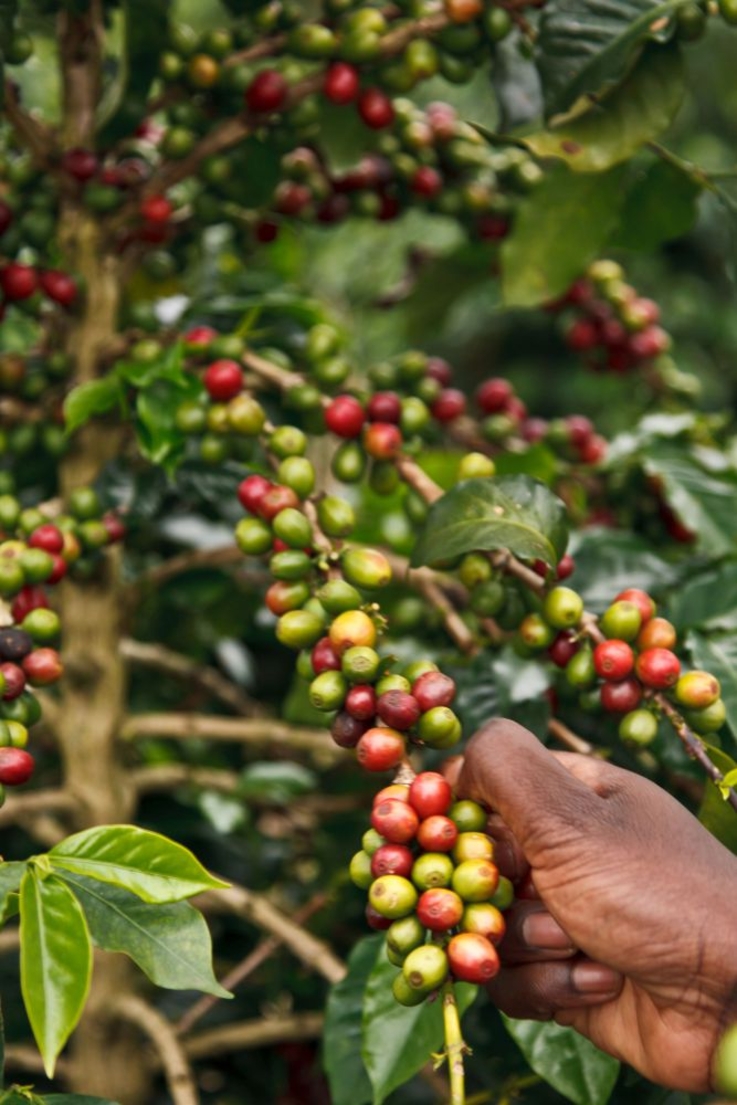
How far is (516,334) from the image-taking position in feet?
20.4

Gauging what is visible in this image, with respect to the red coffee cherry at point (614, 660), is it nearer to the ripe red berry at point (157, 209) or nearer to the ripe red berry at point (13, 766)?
the ripe red berry at point (13, 766)

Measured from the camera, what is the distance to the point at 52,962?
689mm

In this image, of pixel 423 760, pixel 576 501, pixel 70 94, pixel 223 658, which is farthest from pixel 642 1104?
pixel 70 94

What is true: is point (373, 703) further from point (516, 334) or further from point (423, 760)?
point (516, 334)

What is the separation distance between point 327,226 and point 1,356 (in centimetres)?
41

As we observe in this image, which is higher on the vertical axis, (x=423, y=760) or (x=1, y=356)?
(x=1, y=356)

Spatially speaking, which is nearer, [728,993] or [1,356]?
[728,993]

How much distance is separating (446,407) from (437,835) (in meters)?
0.74

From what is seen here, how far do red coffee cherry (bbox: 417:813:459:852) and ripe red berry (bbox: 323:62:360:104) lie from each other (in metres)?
0.74

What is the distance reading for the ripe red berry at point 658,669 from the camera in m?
0.85

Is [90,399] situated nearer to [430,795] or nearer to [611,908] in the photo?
[430,795]

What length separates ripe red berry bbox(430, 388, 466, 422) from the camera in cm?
136

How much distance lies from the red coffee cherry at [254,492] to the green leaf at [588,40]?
0.42 m

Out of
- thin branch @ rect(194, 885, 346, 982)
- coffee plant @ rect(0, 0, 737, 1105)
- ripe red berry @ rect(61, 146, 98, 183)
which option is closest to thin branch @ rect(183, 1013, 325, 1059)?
coffee plant @ rect(0, 0, 737, 1105)
